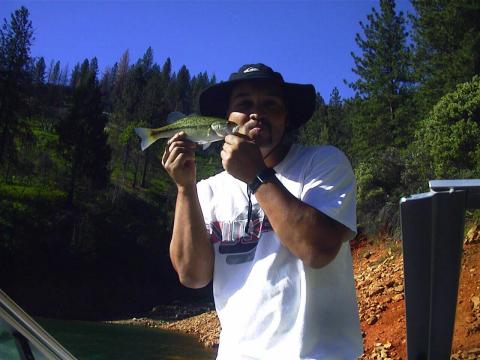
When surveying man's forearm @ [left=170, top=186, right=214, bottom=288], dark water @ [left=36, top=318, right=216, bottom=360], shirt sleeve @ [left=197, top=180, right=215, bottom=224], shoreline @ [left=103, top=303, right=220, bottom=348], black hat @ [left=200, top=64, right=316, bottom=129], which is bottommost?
shoreline @ [left=103, top=303, right=220, bottom=348]

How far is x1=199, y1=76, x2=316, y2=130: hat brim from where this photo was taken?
2.72 metres

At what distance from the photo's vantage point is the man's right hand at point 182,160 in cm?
248

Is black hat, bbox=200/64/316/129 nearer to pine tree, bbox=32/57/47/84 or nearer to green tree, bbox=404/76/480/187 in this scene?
green tree, bbox=404/76/480/187

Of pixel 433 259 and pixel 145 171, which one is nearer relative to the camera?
pixel 433 259

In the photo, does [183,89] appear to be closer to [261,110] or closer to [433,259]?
[261,110]

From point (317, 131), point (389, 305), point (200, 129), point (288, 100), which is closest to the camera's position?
point (200, 129)

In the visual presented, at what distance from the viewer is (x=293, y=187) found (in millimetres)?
2316

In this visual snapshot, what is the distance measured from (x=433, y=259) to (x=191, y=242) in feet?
4.16

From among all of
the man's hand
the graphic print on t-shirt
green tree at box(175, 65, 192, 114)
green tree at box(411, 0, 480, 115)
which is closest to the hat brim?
the man's hand

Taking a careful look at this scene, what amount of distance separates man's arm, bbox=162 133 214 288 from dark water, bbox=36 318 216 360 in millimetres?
16192

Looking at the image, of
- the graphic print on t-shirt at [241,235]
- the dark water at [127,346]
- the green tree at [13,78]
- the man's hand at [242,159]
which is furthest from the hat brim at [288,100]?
the green tree at [13,78]

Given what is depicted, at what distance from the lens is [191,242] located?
242cm

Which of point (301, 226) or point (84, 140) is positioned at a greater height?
point (84, 140)

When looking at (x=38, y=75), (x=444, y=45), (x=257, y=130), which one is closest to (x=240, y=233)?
→ (x=257, y=130)
